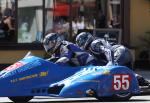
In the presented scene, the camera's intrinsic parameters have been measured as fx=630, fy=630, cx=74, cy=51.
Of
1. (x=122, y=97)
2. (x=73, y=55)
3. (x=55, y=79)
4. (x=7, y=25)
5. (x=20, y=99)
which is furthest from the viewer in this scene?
(x=7, y=25)

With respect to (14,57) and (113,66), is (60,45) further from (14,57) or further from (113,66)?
(14,57)

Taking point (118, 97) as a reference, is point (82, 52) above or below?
above

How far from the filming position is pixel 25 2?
68.2 feet

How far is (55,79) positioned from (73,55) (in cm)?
78

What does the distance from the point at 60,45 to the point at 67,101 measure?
1.42m

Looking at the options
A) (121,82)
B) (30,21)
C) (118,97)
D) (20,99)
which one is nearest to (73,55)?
(121,82)

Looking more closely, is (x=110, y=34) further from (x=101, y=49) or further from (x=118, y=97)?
(x=118, y=97)

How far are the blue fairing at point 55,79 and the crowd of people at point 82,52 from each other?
23cm

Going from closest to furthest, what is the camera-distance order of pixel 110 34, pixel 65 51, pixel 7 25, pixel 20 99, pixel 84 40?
pixel 20 99, pixel 65 51, pixel 84 40, pixel 7 25, pixel 110 34

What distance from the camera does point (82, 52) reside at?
45.5 feet

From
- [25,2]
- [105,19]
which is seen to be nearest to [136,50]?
[105,19]

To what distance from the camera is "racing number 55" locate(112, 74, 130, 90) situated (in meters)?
13.7

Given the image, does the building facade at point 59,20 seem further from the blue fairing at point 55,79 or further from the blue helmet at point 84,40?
the blue fairing at point 55,79

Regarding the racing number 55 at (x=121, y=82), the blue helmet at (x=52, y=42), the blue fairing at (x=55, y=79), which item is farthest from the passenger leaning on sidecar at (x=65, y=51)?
the racing number 55 at (x=121, y=82)
